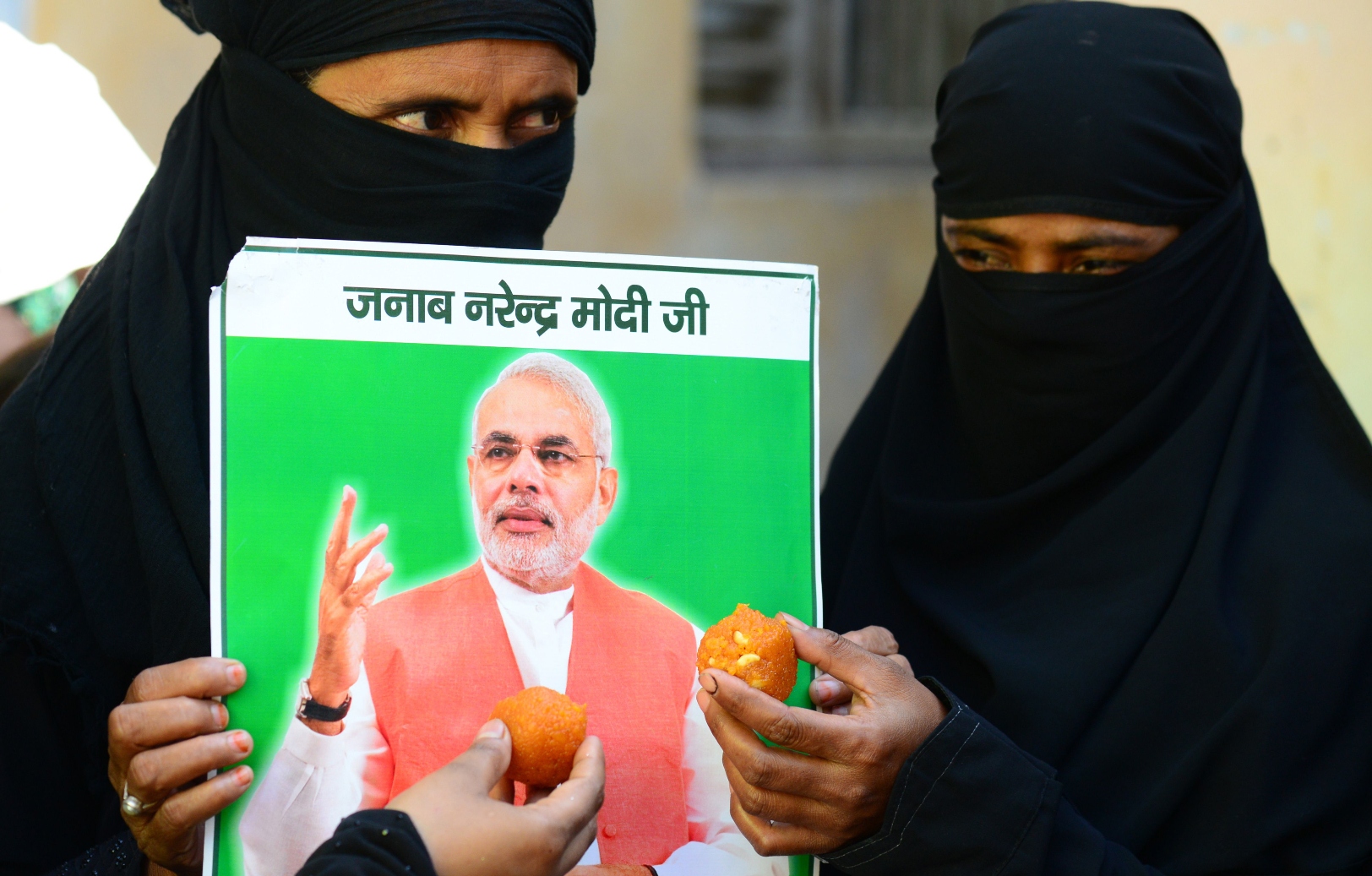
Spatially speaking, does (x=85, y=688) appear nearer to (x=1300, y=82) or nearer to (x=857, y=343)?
(x=1300, y=82)

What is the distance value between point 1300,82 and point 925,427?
1.58m

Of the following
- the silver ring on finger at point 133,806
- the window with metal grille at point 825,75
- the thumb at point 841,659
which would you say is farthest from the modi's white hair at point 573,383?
the window with metal grille at point 825,75

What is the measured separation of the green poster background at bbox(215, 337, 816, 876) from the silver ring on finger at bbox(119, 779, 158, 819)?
7cm

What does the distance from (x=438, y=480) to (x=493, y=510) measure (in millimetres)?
63

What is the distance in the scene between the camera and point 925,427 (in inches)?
78.5

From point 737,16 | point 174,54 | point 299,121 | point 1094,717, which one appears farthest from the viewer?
point 737,16

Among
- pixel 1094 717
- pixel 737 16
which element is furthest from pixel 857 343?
pixel 1094 717

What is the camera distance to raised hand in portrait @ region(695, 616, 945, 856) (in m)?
1.24

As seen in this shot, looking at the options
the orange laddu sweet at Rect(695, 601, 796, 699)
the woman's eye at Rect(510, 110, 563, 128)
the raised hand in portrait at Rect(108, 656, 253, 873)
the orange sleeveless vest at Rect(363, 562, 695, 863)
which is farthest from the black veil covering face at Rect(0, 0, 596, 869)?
the orange laddu sweet at Rect(695, 601, 796, 699)

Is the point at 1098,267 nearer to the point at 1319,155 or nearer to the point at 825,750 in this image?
the point at 825,750

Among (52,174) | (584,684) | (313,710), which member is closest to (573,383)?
(584,684)

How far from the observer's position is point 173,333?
4.67ft

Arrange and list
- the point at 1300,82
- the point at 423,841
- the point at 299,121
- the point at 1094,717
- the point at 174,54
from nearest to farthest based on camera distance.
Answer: the point at 423,841 < the point at 299,121 < the point at 1094,717 < the point at 1300,82 < the point at 174,54

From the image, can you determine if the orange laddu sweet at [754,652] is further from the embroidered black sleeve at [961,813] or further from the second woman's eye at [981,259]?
the second woman's eye at [981,259]
